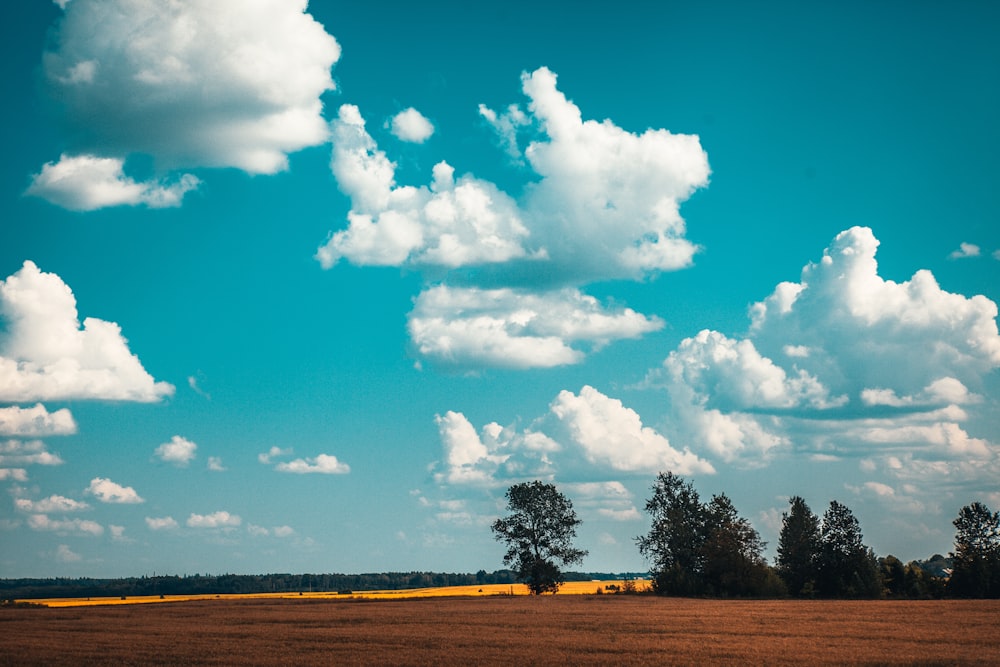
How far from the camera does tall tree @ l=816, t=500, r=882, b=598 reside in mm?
106188

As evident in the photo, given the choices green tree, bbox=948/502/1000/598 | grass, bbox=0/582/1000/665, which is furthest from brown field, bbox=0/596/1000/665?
green tree, bbox=948/502/1000/598

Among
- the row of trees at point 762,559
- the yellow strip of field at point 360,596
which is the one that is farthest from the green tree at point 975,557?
the yellow strip of field at point 360,596

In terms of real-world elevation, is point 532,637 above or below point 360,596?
above

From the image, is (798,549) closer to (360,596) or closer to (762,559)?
(762,559)

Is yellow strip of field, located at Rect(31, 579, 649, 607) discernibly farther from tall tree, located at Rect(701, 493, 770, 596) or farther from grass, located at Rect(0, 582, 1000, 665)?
grass, located at Rect(0, 582, 1000, 665)

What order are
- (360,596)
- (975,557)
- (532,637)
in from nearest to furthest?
(532,637)
(975,557)
(360,596)

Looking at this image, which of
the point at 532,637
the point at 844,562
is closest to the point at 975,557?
the point at 844,562

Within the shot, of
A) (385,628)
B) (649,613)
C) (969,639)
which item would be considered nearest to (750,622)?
(649,613)

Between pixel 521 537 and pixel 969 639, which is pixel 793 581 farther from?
pixel 969 639

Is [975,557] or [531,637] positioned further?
[975,557]

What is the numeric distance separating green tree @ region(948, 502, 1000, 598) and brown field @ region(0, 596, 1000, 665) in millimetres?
26130

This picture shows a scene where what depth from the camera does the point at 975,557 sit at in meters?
102

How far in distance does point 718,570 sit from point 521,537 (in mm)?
26256

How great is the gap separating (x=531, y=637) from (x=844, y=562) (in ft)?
243
